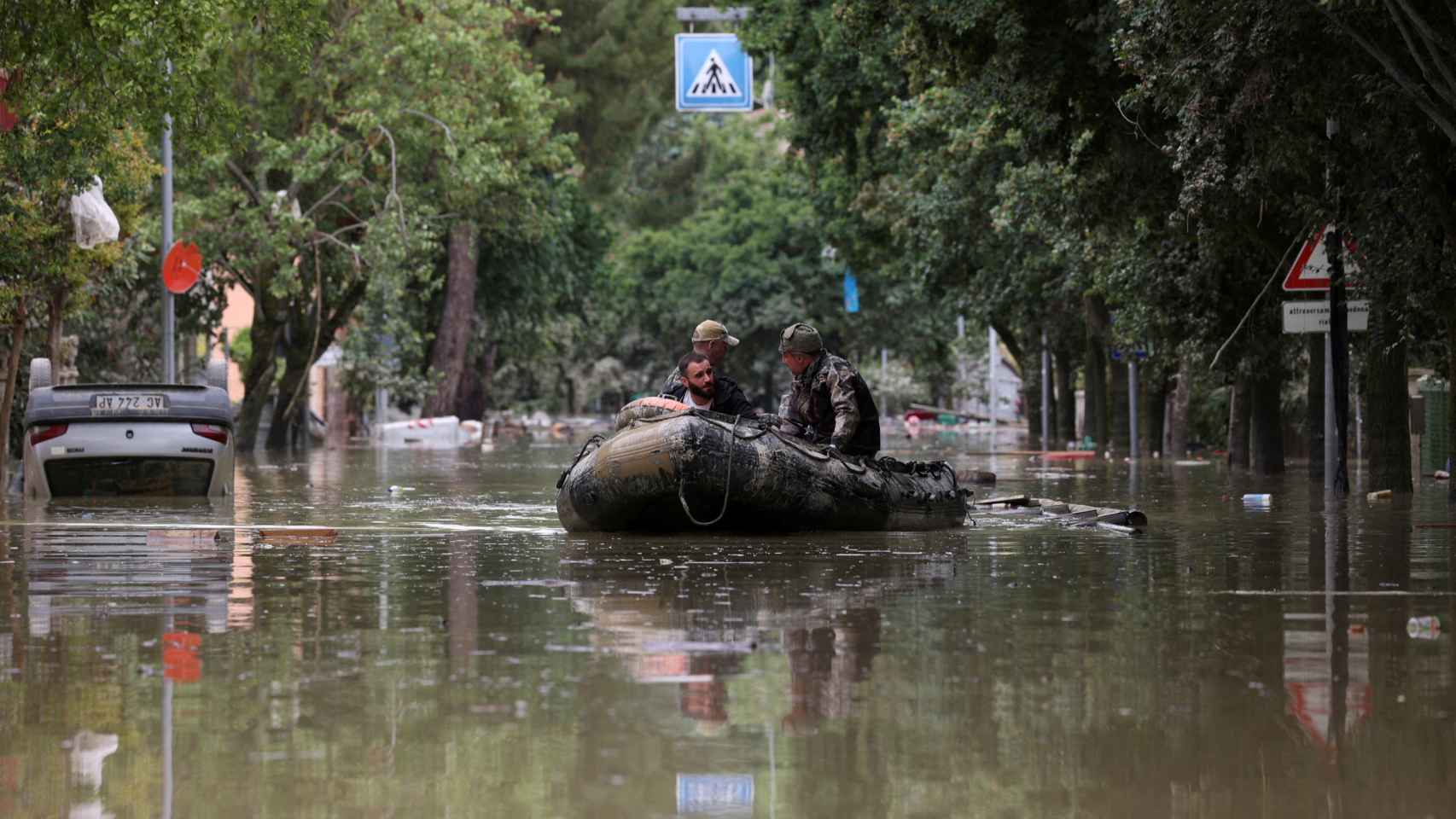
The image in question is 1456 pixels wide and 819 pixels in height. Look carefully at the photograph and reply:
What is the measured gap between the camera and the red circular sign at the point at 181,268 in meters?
32.4

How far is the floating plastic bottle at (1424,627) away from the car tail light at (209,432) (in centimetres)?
1564

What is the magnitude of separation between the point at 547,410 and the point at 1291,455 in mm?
78716

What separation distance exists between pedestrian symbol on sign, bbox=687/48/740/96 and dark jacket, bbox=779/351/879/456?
49.5 ft

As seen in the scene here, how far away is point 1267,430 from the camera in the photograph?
102 feet

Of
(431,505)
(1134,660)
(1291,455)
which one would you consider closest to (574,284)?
(1291,455)

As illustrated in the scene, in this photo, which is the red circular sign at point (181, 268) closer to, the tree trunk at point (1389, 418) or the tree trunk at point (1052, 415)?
the tree trunk at point (1389, 418)

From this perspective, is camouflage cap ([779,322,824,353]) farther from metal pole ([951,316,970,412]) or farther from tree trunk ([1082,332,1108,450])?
metal pole ([951,316,970,412])

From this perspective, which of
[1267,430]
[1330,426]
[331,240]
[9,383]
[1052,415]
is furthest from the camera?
[1052,415]

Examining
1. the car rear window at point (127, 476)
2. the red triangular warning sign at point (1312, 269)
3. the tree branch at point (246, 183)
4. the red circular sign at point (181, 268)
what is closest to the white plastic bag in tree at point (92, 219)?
the car rear window at point (127, 476)

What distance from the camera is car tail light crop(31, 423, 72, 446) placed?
22.8m

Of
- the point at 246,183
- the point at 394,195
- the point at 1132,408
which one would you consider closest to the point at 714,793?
the point at 1132,408

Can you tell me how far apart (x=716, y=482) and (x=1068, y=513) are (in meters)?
4.08

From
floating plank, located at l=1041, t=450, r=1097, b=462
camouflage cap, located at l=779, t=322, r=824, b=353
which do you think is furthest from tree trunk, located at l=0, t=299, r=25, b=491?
floating plank, located at l=1041, t=450, r=1097, b=462

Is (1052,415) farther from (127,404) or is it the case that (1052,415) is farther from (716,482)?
(716,482)
